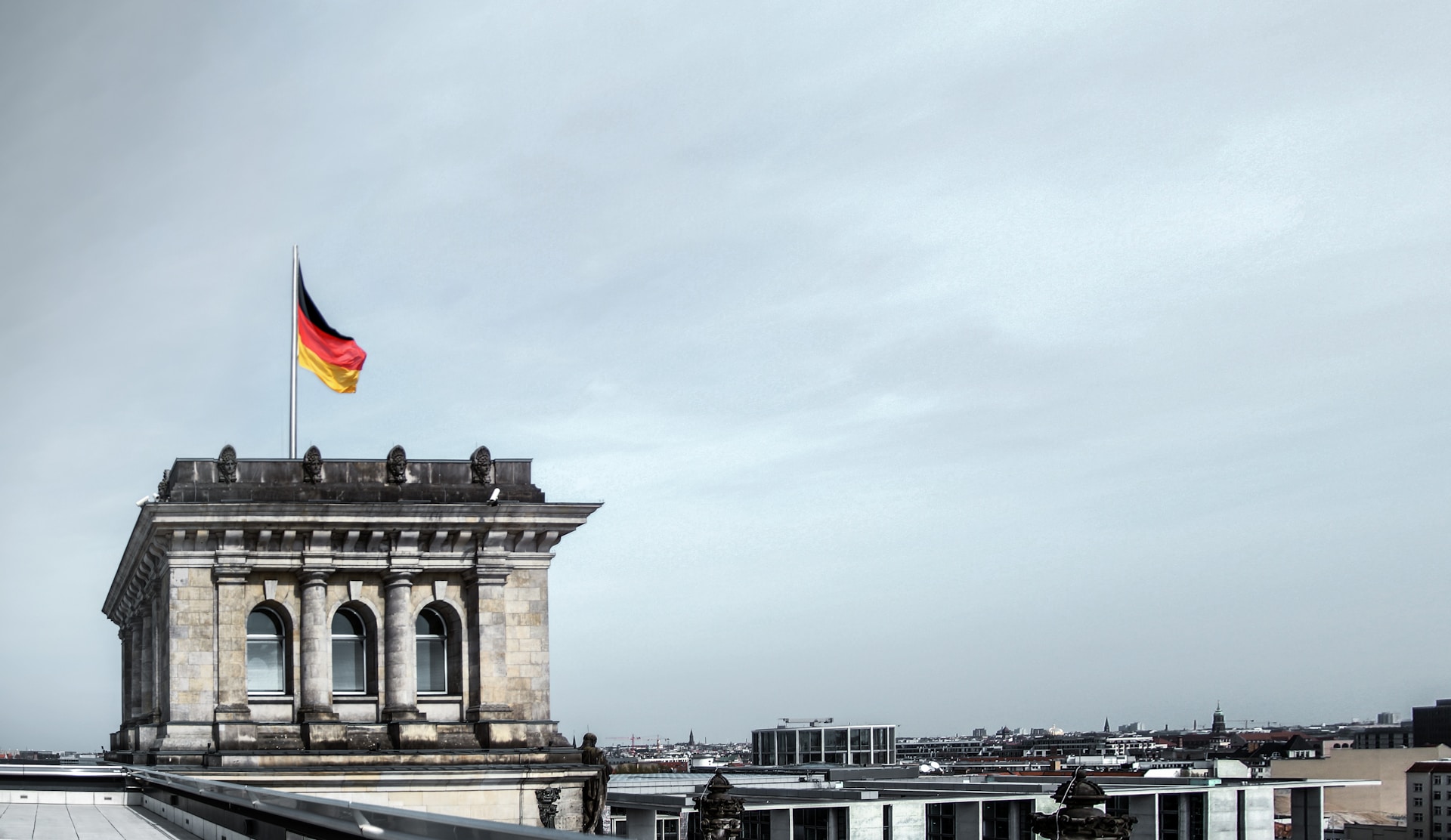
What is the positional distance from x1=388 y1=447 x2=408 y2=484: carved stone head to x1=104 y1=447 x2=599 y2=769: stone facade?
0.04m

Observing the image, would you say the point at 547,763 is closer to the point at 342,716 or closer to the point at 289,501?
the point at 342,716

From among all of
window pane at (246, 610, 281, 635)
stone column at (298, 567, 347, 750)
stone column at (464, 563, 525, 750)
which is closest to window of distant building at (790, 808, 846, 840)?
stone column at (464, 563, 525, 750)

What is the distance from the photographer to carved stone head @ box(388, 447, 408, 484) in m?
37.2

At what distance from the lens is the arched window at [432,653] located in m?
37.3

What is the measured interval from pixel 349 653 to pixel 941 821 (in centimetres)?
8967

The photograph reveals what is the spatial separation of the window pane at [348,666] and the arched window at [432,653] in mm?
1324

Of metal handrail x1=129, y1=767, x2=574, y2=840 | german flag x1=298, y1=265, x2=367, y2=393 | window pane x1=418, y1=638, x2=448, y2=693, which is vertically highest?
german flag x1=298, y1=265, x2=367, y2=393

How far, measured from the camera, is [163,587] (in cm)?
3591

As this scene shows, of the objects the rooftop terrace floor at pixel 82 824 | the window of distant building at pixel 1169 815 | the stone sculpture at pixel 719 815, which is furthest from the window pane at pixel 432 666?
the window of distant building at pixel 1169 815

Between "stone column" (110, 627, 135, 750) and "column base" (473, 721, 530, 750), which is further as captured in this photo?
"stone column" (110, 627, 135, 750)

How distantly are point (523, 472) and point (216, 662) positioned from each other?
8283mm

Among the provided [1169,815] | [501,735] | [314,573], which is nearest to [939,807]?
[1169,815]

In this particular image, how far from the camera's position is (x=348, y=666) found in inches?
1454

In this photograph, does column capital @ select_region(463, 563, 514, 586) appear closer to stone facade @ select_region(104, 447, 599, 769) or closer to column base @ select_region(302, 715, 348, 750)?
stone facade @ select_region(104, 447, 599, 769)
